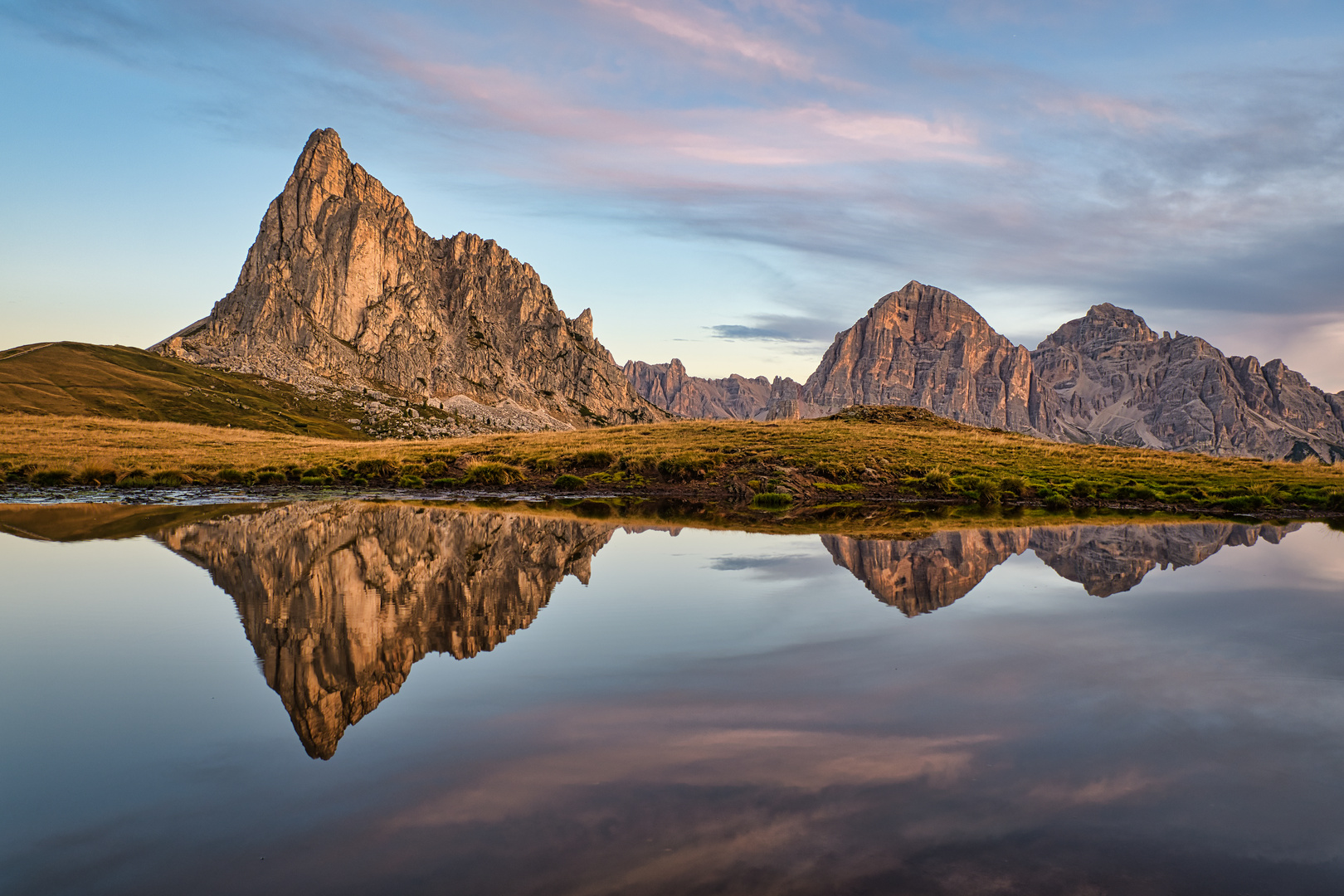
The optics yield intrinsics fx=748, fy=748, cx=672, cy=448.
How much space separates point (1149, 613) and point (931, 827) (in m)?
9.93

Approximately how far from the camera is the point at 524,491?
38094 millimetres

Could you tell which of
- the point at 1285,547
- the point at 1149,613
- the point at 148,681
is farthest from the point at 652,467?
the point at 148,681

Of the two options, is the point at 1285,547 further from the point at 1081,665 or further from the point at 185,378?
the point at 185,378

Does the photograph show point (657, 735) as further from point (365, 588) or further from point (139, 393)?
point (139, 393)

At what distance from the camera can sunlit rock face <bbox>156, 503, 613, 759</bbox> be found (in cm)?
909

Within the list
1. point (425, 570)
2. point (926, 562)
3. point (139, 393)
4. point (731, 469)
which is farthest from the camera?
point (139, 393)

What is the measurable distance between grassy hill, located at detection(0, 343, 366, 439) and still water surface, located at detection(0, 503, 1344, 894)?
122352 millimetres

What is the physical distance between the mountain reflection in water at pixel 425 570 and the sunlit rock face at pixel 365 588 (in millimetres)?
31

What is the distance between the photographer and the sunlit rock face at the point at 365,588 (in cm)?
909

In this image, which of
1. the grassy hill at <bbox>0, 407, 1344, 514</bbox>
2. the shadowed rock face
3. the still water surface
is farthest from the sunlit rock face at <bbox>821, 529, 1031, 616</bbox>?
the grassy hill at <bbox>0, 407, 1344, 514</bbox>

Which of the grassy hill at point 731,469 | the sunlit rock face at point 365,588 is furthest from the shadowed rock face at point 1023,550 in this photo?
the grassy hill at point 731,469

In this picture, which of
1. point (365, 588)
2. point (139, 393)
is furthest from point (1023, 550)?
point (139, 393)

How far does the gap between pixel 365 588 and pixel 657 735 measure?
8375mm

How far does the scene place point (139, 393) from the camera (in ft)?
Result: 501
